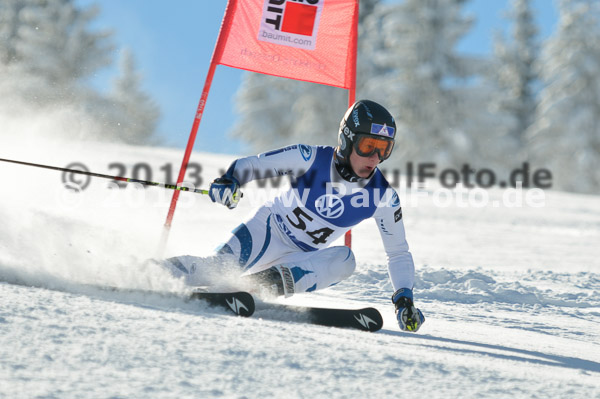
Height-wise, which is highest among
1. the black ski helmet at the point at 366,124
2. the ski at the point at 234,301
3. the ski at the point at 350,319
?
the black ski helmet at the point at 366,124

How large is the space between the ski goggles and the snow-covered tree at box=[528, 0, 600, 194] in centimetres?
2730

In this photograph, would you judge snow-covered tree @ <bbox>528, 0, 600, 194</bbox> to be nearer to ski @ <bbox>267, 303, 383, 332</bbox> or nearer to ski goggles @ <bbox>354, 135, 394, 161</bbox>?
ski goggles @ <bbox>354, 135, 394, 161</bbox>

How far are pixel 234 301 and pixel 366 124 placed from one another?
1.28 m

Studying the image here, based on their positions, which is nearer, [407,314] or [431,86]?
[407,314]

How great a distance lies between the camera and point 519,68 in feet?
116

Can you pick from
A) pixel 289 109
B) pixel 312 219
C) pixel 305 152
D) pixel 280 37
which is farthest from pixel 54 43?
pixel 312 219

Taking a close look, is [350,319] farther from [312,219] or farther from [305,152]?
[305,152]

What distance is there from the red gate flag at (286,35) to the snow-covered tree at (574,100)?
25276 millimetres

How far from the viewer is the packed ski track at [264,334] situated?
1.88 meters

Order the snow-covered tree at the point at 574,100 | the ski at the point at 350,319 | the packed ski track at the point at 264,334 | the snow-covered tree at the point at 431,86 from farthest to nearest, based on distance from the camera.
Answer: the snow-covered tree at the point at 431,86 < the snow-covered tree at the point at 574,100 < the ski at the point at 350,319 < the packed ski track at the point at 264,334

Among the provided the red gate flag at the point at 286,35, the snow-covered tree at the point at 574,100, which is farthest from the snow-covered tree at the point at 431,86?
the red gate flag at the point at 286,35

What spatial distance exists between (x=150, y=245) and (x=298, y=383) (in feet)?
12.6

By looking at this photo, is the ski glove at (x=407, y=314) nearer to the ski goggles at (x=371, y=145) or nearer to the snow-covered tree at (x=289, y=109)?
the ski goggles at (x=371, y=145)

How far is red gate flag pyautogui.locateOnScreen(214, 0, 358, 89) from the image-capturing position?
18.8 ft
